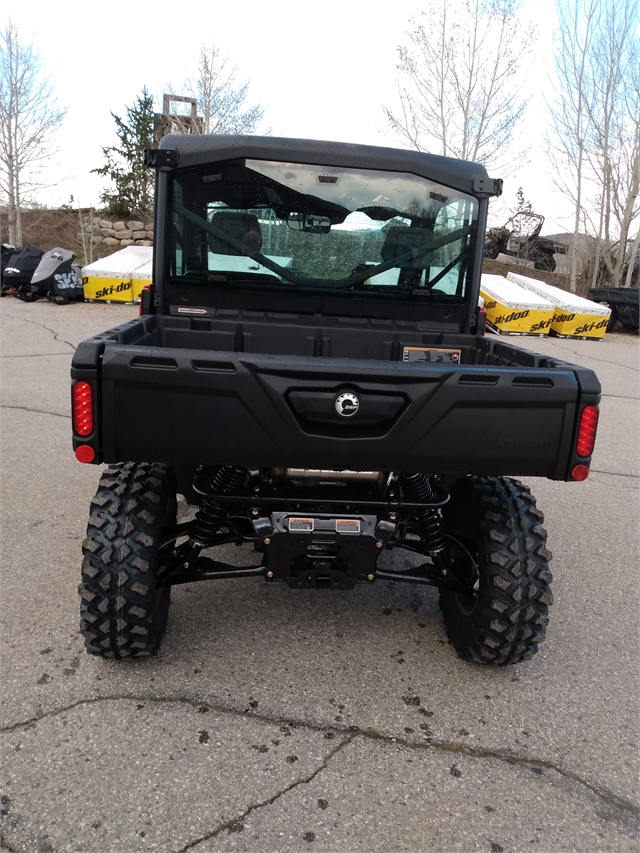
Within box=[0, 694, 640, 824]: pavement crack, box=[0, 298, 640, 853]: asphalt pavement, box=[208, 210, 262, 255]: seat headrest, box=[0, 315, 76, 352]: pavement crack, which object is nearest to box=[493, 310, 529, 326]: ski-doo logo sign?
box=[0, 315, 76, 352]: pavement crack

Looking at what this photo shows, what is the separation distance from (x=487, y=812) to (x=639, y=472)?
4969 millimetres

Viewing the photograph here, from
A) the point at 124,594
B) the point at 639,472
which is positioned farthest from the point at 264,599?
the point at 639,472

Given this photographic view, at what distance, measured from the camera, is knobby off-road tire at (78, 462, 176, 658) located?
2.70 metres

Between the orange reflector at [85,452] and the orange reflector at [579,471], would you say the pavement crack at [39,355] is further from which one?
the orange reflector at [579,471]

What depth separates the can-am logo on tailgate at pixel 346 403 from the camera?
7.80ft

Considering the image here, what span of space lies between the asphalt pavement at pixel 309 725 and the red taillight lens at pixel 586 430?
1158mm

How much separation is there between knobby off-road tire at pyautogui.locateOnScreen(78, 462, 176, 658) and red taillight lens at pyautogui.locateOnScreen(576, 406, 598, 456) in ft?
5.57

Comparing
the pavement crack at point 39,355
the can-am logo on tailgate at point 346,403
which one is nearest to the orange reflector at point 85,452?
the can-am logo on tailgate at point 346,403

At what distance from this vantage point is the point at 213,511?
2.89 m

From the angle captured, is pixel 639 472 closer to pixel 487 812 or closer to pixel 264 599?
pixel 264 599

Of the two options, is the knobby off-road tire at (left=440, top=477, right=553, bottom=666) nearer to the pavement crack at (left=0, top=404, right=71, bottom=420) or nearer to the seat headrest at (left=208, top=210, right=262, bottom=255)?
the seat headrest at (left=208, top=210, right=262, bottom=255)

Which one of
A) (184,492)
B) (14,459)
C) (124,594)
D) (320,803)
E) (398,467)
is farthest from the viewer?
(14,459)

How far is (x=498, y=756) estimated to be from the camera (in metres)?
2.53

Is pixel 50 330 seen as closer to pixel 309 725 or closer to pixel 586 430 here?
pixel 309 725
